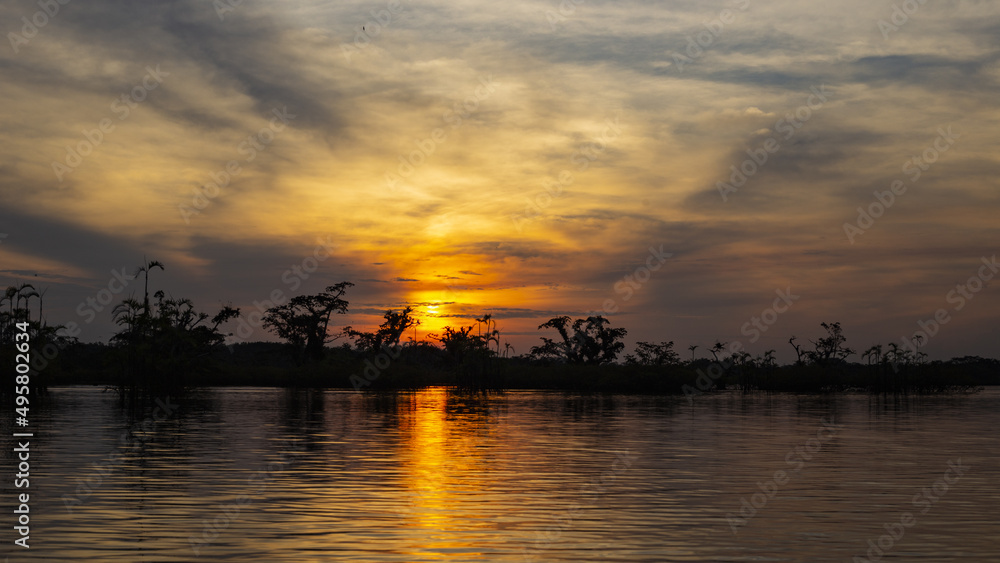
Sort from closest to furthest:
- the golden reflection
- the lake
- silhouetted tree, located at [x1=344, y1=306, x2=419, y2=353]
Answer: the lake
the golden reflection
silhouetted tree, located at [x1=344, y1=306, x2=419, y2=353]

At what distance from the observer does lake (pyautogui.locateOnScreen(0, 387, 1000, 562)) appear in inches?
484

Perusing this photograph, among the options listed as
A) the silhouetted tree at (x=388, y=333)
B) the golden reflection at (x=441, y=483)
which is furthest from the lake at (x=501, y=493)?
the silhouetted tree at (x=388, y=333)

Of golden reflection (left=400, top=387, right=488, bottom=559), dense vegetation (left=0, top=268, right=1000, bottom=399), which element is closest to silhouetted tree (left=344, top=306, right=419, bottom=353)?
dense vegetation (left=0, top=268, right=1000, bottom=399)

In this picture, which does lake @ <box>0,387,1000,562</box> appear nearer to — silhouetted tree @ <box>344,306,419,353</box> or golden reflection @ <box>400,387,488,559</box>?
golden reflection @ <box>400,387,488,559</box>

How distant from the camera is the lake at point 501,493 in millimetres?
12289

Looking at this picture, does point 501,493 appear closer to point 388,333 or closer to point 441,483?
point 441,483

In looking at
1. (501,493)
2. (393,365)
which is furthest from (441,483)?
(393,365)

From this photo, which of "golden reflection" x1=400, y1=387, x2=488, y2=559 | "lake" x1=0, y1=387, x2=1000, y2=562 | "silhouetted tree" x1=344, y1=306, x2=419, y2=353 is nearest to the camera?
"lake" x1=0, y1=387, x2=1000, y2=562

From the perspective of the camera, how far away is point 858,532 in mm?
13727

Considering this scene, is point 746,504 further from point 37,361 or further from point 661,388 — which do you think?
point 661,388

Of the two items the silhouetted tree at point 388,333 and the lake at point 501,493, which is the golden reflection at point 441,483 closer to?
the lake at point 501,493

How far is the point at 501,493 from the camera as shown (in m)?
17.3

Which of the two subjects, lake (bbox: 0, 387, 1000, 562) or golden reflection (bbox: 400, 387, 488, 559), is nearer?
lake (bbox: 0, 387, 1000, 562)

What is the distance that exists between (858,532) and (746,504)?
267 cm
